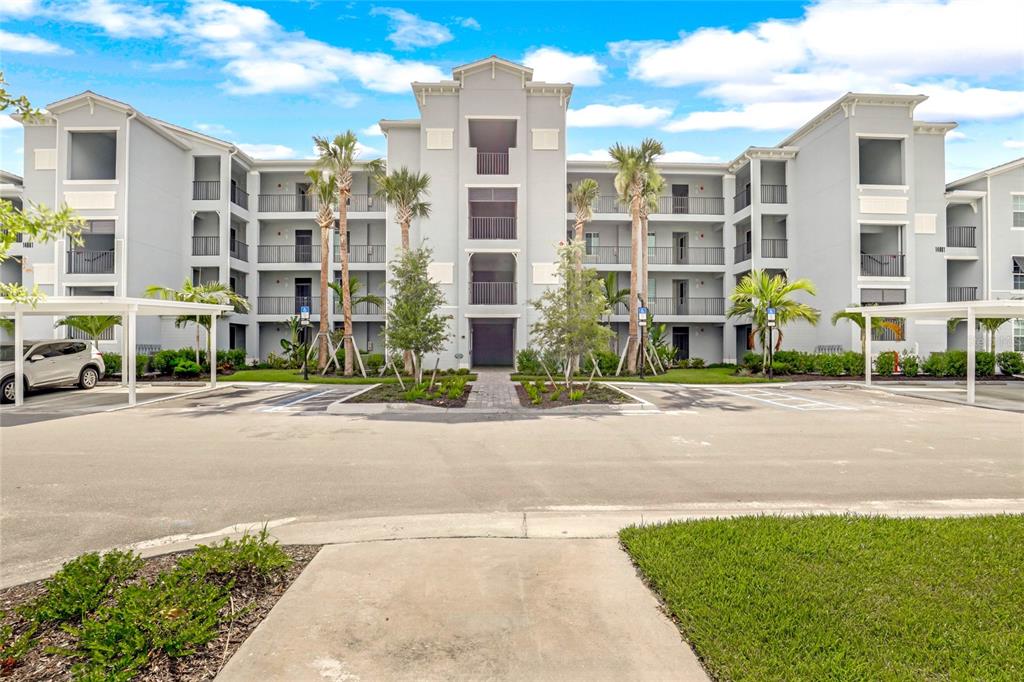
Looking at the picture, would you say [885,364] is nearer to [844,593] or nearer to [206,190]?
[844,593]

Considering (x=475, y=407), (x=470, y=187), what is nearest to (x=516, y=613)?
(x=475, y=407)

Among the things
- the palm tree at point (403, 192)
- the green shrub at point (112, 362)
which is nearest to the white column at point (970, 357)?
the palm tree at point (403, 192)

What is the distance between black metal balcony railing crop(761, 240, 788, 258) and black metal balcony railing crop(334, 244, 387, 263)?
2029cm

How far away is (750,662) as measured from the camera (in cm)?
312

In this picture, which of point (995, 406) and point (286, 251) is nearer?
point (995, 406)

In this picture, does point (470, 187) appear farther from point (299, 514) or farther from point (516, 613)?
point (516, 613)

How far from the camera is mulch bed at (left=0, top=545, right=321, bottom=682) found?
3.12m

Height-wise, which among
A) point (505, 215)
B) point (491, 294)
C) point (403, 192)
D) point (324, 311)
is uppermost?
point (505, 215)

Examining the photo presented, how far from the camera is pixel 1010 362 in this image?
2675cm

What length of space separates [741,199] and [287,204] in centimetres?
2514

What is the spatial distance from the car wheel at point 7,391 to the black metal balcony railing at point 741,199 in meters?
31.6

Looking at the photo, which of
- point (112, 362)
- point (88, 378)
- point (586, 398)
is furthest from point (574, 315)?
point (112, 362)

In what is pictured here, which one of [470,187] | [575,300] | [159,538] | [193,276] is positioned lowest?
[159,538]

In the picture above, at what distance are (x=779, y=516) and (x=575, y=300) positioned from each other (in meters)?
12.7
